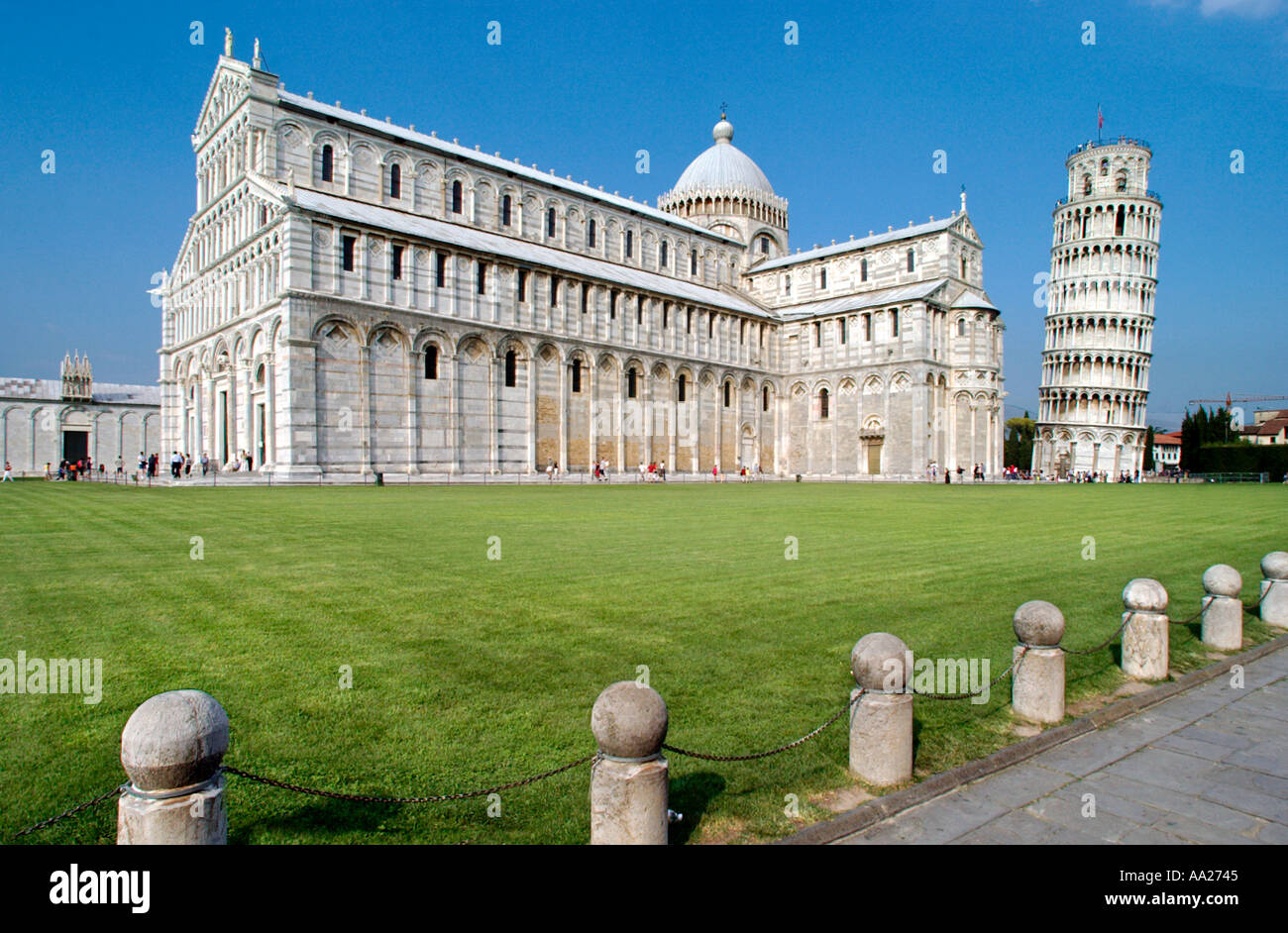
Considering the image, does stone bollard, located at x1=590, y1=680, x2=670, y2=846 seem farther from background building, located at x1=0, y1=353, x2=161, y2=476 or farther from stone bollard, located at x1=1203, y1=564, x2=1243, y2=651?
background building, located at x1=0, y1=353, x2=161, y2=476

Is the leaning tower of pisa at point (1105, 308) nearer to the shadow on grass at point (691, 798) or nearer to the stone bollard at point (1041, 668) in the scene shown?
the stone bollard at point (1041, 668)

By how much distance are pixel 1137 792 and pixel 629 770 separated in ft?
11.4

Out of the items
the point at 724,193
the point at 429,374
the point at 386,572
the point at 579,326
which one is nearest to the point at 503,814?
the point at 386,572

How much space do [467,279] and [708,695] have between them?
129ft

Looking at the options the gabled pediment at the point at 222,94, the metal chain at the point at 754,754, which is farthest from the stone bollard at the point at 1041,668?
the gabled pediment at the point at 222,94

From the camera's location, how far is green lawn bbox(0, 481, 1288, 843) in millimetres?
4504

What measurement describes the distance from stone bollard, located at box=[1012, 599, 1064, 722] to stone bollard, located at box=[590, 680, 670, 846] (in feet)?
12.5

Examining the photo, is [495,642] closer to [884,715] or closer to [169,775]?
[884,715]

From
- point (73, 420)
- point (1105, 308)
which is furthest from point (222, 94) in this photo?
point (1105, 308)

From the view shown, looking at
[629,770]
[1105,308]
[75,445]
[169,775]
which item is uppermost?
[1105,308]

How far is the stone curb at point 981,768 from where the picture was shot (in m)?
4.18

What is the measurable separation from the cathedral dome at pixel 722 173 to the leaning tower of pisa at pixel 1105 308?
34675mm

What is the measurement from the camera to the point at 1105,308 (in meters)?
77.6
